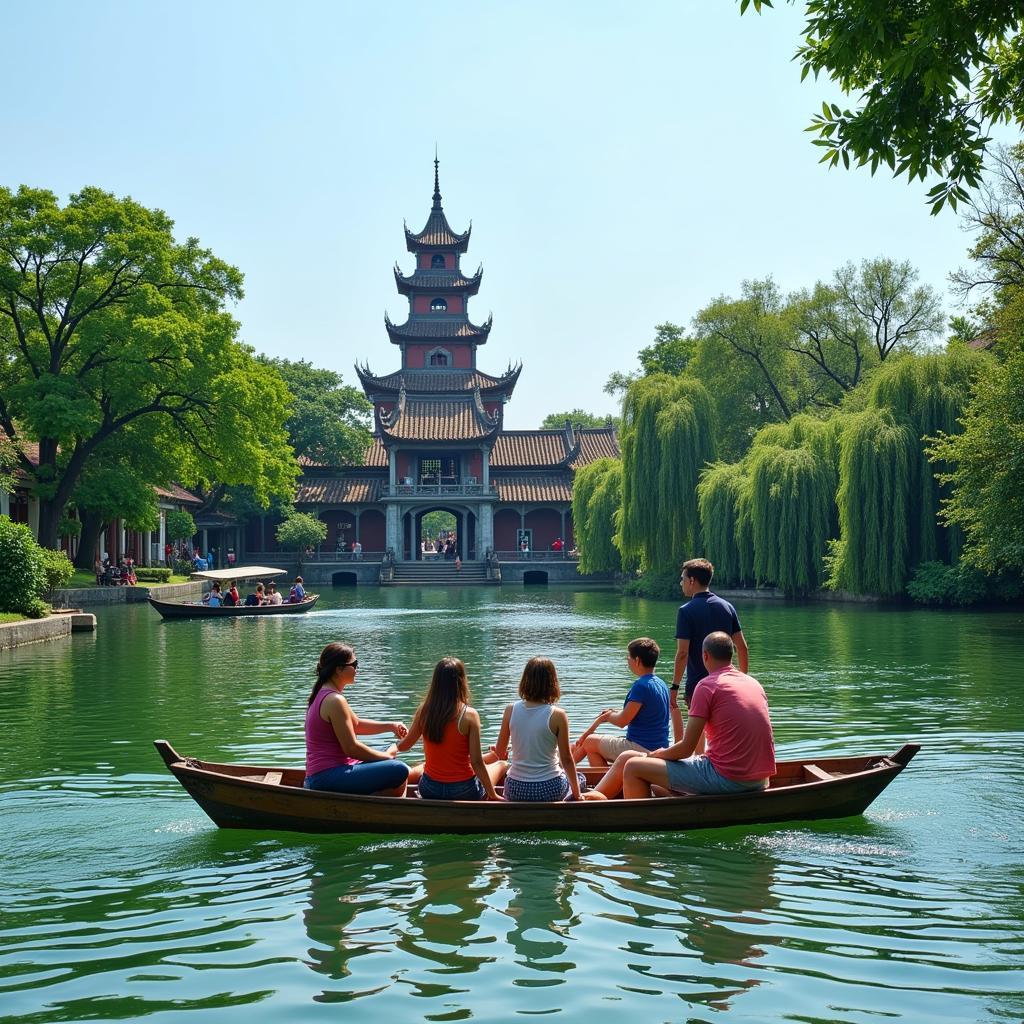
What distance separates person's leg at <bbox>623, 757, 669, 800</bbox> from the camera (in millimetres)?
7254

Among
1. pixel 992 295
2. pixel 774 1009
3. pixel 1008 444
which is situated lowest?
pixel 774 1009

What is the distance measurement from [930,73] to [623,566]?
33.4m

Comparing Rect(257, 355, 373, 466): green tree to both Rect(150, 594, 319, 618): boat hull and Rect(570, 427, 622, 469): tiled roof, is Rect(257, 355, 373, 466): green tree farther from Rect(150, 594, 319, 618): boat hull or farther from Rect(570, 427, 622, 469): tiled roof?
Rect(150, 594, 319, 618): boat hull

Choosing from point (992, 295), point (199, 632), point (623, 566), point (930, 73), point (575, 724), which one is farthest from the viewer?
point (623, 566)

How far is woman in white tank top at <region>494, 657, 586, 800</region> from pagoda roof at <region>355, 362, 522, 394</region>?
55459 millimetres

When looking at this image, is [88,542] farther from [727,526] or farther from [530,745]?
[530,745]

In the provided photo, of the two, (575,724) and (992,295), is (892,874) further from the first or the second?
(992,295)

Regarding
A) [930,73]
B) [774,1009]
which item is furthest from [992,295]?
[774,1009]

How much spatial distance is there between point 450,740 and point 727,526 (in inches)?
1038

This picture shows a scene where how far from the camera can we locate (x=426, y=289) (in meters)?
66.0

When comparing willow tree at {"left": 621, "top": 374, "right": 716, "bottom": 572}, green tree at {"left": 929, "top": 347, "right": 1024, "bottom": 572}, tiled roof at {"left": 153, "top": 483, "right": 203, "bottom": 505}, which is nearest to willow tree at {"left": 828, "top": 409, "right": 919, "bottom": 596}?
green tree at {"left": 929, "top": 347, "right": 1024, "bottom": 572}

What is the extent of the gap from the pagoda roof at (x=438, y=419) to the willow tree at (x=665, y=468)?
878 inches

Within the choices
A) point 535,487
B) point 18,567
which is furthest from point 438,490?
point 18,567

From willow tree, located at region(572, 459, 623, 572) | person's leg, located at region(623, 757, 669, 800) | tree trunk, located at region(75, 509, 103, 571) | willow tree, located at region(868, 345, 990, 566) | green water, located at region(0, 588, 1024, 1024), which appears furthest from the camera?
willow tree, located at region(572, 459, 623, 572)
